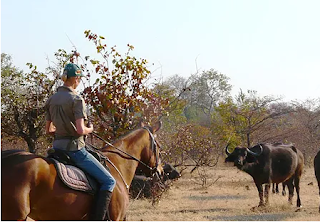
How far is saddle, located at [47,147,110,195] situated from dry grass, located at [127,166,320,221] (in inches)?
247

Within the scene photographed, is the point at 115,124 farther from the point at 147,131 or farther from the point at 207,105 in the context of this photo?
the point at 207,105

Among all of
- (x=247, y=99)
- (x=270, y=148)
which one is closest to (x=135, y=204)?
(x=270, y=148)

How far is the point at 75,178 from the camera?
18.4 feet

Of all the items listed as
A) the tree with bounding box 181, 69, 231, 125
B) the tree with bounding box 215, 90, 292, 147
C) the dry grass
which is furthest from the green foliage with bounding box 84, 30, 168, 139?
the tree with bounding box 181, 69, 231, 125

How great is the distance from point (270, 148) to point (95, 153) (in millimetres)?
10348

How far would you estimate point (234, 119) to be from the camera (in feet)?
90.7

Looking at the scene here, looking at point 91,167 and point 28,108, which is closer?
point 91,167

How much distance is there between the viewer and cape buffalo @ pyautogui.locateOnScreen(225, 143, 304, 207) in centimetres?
1482

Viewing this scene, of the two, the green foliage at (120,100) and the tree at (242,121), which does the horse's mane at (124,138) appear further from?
the tree at (242,121)

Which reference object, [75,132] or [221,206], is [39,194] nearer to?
[75,132]

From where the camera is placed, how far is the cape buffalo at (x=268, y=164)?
14.8m

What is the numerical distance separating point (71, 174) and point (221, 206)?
9.45m

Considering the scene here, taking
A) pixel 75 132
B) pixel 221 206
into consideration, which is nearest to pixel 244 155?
pixel 221 206

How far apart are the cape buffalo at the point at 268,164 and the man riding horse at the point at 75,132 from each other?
941cm
